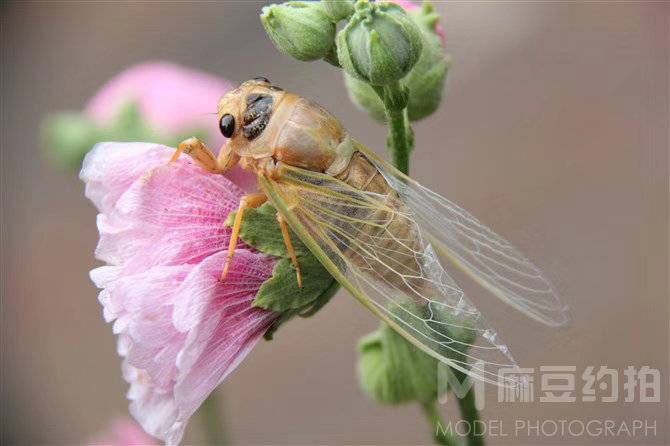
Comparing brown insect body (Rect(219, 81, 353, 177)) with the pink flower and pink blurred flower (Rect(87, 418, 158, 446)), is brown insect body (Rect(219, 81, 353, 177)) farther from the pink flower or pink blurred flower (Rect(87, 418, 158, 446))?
pink blurred flower (Rect(87, 418, 158, 446))

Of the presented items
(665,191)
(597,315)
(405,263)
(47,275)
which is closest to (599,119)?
(665,191)

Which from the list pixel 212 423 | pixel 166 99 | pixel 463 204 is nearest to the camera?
pixel 212 423

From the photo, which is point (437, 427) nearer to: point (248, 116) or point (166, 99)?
point (248, 116)

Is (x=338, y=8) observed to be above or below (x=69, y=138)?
above

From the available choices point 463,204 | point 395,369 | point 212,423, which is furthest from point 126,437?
point 463,204

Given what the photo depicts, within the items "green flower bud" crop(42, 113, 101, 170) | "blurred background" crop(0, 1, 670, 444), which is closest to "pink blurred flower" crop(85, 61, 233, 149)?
"green flower bud" crop(42, 113, 101, 170)

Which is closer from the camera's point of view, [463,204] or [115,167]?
[115,167]
